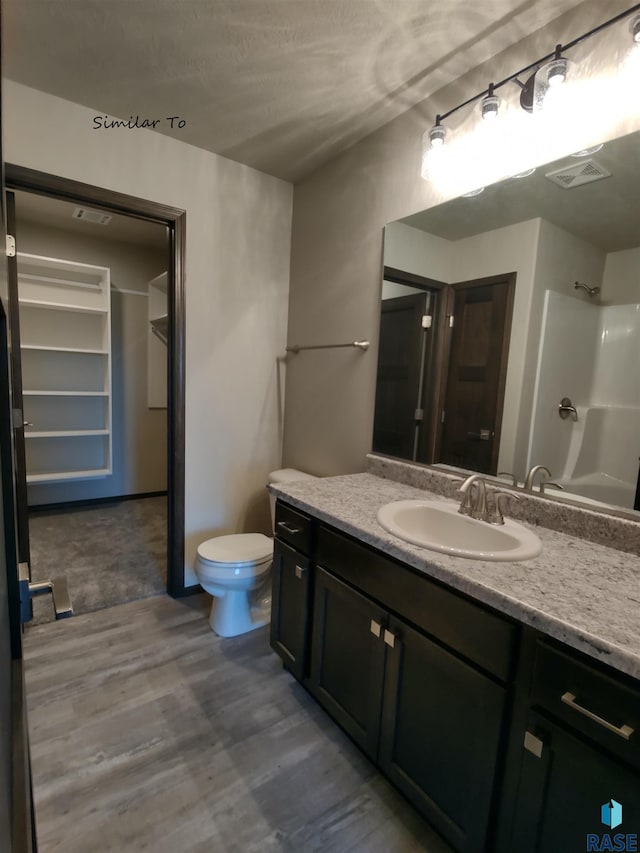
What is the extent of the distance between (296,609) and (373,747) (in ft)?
1.67

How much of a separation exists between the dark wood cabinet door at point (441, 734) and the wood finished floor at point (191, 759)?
0.20 meters

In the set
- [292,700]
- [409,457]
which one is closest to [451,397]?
[409,457]

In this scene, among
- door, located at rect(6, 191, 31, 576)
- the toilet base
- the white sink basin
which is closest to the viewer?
the white sink basin

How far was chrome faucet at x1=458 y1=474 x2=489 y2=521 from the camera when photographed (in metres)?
1.36

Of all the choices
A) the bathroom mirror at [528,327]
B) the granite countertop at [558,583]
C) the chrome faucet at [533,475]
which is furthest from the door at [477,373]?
the granite countertop at [558,583]

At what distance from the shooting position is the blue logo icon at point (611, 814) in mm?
755

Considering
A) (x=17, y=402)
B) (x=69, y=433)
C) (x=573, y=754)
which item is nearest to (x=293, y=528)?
(x=573, y=754)

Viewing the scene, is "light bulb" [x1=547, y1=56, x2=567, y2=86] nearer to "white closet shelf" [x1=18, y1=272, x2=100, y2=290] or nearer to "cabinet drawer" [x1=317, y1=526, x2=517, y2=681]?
"cabinet drawer" [x1=317, y1=526, x2=517, y2=681]

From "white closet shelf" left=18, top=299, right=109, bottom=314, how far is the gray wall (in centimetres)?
191

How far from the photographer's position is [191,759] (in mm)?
1401

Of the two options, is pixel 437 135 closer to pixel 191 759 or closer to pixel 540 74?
pixel 540 74

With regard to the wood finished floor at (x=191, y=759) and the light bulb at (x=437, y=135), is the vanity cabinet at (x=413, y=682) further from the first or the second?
the light bulb at (x=437, y=135)

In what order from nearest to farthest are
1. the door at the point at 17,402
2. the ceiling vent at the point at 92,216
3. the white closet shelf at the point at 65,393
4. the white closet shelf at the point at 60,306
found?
the door at the point at 17,402 → the ceiling vent at the point at 92,216 → the white closet shelf at the point at 60,306 → the white closet shelf at the point at 65,393

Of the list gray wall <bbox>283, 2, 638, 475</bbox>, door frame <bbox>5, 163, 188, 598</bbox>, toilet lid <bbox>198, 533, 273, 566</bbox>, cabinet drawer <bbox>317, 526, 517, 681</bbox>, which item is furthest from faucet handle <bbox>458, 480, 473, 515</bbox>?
door frame <bbox>5, 163, 188, 598</bbox>
